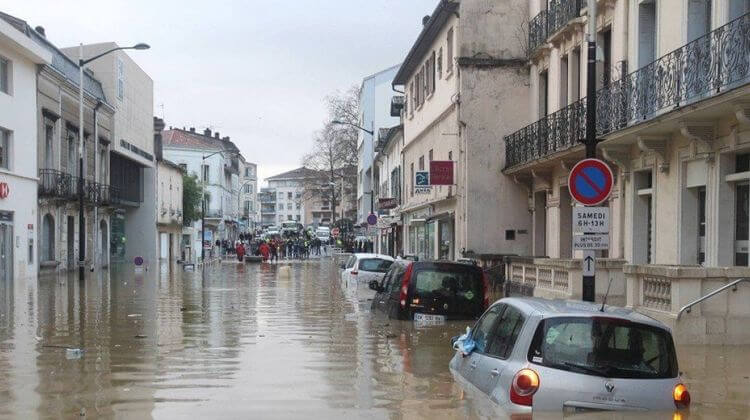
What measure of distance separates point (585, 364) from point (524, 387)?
554 millimetres

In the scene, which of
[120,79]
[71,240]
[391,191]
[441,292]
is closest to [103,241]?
[71,240]

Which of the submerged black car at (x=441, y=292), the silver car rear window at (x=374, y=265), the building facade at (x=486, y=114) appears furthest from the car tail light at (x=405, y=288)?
the building facade at (x=486, y=114)

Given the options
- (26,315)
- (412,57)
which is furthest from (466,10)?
(26,315)

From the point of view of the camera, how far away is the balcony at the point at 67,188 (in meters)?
39.0

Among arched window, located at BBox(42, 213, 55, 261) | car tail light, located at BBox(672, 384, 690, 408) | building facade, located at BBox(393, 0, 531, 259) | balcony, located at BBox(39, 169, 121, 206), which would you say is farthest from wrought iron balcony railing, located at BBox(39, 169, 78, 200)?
car tail light, located at BBox(672, 384, 690, 408)

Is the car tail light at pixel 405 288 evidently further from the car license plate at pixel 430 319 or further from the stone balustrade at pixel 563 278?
the stone balustrade at pixel 563 278

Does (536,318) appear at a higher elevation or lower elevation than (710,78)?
lower

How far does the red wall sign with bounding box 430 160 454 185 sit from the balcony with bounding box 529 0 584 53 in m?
4.96

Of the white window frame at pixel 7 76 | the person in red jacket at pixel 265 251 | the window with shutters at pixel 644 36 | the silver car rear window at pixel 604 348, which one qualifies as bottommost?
the person in red jacket at pixel 265 251

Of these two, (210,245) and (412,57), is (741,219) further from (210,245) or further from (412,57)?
(210,245)

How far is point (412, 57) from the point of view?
39969mm

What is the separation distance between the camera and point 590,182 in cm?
1230

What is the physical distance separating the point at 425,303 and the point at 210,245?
68.8 meters

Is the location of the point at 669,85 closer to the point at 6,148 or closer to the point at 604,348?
the point at 604,348
